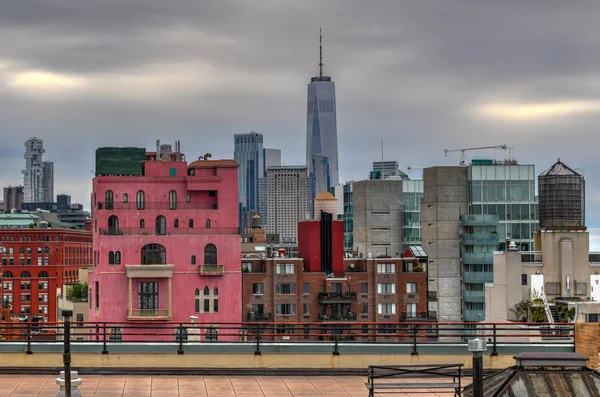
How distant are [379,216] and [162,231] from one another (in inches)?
2162

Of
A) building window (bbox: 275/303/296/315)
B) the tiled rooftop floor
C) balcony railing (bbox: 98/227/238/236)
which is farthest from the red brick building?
the tiled rooftop floor

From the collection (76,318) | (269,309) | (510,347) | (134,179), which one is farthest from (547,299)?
(510,347)

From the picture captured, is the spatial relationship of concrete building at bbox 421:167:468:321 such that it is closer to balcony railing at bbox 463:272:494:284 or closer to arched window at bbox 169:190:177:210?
balcony railing at bbox 463:272:494:284

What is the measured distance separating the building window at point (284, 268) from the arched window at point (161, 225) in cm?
1433

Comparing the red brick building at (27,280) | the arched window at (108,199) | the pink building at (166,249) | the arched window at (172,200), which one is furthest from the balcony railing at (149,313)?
the red brick building at (27,280)

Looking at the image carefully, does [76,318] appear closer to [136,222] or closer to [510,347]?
[136,222]

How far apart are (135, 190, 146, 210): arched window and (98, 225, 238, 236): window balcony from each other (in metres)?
2.25

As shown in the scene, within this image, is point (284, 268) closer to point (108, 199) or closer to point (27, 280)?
point (108, 199)

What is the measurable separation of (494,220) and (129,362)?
314 ft

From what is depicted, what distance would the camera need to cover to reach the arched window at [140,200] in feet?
311

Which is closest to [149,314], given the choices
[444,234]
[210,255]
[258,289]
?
[210,255]

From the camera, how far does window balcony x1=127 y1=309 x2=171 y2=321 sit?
88.0 meters

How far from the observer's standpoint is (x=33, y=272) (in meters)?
198

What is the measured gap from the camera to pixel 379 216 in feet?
474
